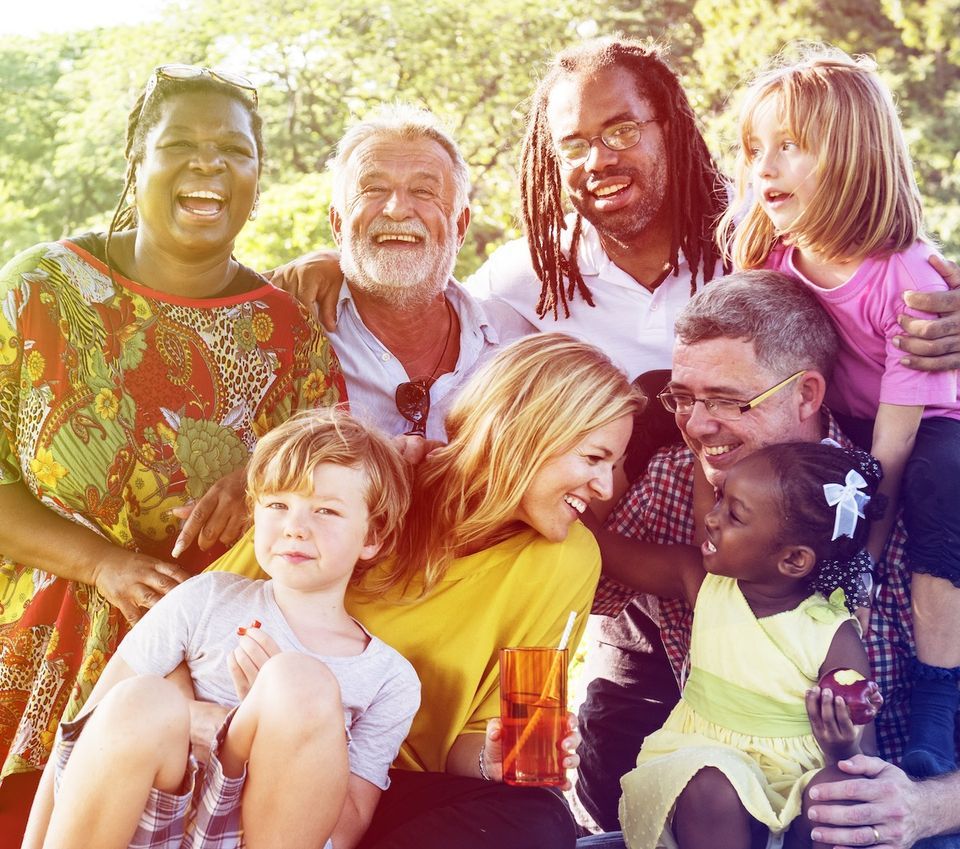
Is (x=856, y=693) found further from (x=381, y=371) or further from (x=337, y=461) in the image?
(x=381, y=371)

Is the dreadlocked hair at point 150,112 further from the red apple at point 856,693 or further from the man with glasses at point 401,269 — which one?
the red apple at point 856,693

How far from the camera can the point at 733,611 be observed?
309 cm

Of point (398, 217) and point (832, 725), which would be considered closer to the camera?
point (832, 725)

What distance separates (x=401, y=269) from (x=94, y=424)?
3.68 feet

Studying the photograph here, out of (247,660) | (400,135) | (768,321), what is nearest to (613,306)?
(400,135)

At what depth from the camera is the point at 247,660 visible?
8.86 ft

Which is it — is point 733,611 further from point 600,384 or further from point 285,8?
point 285,8

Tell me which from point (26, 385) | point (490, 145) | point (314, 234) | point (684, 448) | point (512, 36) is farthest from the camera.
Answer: point (512, 36)

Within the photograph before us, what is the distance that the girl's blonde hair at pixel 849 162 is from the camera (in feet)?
11.0

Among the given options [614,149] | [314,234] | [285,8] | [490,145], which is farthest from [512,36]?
[614,149]

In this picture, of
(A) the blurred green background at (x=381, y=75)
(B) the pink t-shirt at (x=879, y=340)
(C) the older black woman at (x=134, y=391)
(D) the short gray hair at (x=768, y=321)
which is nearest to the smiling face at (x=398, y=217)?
(C) the older black woman at (x=134, y=391)

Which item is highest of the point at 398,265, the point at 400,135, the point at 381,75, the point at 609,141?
the point at 381,75

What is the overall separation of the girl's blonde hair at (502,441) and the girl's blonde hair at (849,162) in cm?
71

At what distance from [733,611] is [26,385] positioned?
1.85 meters
